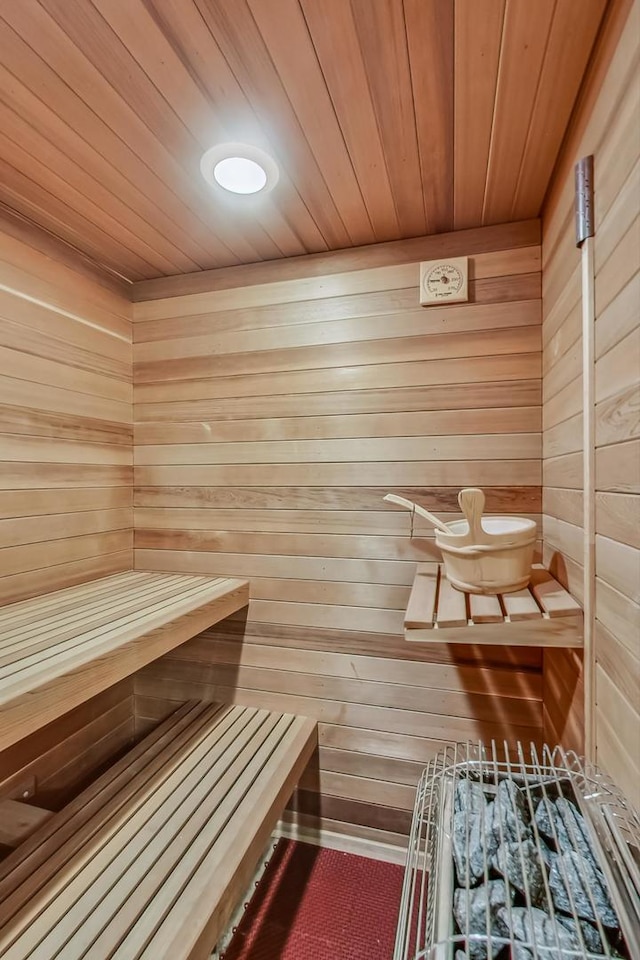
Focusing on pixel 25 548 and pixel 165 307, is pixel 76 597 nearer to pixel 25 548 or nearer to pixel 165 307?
pixel 25 548

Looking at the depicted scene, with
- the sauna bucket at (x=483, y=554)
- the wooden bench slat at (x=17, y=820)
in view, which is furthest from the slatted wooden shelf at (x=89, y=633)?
the sauna bucket at (x=483, y=554)

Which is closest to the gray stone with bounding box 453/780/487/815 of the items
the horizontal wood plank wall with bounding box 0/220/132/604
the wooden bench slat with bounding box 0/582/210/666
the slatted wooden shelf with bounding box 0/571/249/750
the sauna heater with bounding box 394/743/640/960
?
the sauna heater with bounding box 394/743/640/960

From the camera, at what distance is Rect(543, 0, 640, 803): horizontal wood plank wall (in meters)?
0.75

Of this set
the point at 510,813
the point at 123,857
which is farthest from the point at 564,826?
the point at 123,857

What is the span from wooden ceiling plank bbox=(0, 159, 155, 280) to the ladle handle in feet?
4.73

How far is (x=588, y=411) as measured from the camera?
3.11 feet

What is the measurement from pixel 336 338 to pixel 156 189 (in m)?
0.71

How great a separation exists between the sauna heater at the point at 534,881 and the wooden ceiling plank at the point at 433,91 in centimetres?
143

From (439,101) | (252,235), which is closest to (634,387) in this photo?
(439,101)

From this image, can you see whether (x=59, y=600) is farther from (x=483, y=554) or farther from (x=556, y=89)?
(x=556, y=89)

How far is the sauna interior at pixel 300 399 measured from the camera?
0.88m

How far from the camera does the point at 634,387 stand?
2.44 feet

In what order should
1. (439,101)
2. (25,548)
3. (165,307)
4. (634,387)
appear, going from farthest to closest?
(165,307) → (25,548) → (439,101) → (634,387)

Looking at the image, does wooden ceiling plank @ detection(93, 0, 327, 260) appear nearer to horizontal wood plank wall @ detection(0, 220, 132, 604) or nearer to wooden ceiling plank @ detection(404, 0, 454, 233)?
wooden ceiling plank @ detection(404, 0, 454, 233)
